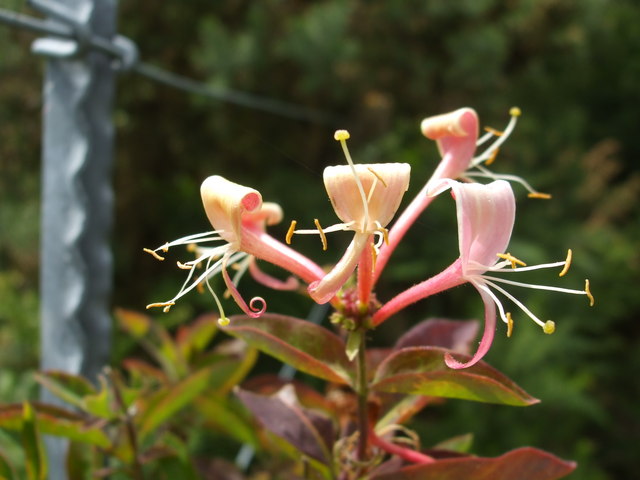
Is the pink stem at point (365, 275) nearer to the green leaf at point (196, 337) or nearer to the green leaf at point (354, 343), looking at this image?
the green leaf at point (354, 343)

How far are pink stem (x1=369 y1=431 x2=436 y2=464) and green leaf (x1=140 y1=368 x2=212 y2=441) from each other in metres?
0.22

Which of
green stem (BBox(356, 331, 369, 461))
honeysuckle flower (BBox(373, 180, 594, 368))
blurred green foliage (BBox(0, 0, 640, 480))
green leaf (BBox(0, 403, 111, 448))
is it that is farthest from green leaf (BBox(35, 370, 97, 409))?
blurred green foliage (BBox(0, 0, 640, 480))

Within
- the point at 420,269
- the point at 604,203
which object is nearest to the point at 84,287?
the point at 420,269

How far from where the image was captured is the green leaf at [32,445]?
21.1 inches

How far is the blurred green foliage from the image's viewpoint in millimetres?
1527

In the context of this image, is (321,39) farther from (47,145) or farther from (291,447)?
(291,447)

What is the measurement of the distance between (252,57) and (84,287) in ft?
3.27

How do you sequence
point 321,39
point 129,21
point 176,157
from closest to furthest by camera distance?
1. point 321,39
2. point 129,21
3. point 176,157

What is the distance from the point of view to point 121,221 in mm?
1732

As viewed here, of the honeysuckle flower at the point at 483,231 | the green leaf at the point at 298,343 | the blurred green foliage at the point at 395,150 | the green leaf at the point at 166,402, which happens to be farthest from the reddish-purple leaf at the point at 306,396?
the blurred green foliage at the point at 395,150

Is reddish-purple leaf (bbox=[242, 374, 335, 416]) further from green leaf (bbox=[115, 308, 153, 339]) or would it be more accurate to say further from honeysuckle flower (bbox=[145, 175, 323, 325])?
green leaf (bbox=[115, 308, 153, 339])

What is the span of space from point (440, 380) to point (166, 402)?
31cm

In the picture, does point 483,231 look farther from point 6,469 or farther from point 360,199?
point 6,469

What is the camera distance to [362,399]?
0.47m
